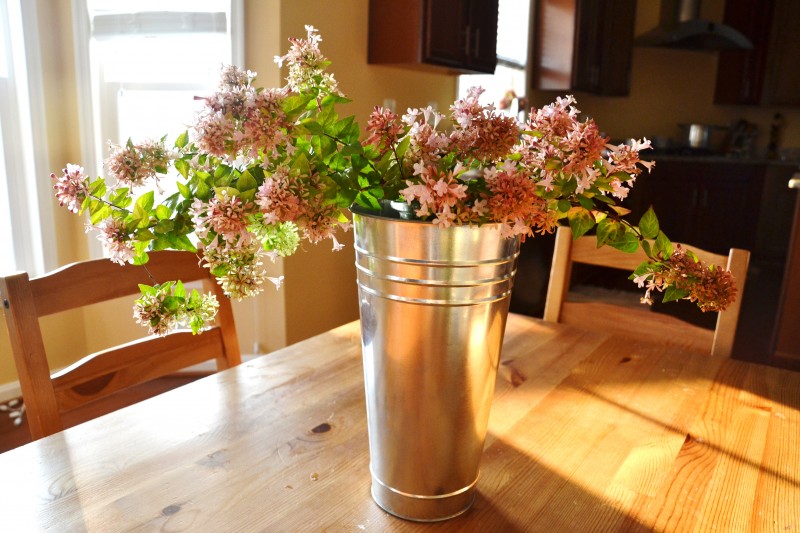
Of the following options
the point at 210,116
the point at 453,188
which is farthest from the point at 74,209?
Result: the point at 453,188

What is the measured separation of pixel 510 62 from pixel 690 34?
1638mm

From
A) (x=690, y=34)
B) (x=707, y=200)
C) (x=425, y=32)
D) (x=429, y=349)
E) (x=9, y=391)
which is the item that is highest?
(x=690, y=34)

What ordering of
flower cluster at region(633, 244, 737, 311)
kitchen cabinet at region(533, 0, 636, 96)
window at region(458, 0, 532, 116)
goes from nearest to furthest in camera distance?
1. flower cluster at region(633, 244, 737, 311)
2. window at region(458, 0, 532, 116)
3. kitchen cabinet at region(533, 0, 636, 96)

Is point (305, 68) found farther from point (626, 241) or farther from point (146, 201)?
point (626, 241)

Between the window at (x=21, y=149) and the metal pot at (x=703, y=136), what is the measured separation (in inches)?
178

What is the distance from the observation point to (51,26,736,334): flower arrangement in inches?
22.4

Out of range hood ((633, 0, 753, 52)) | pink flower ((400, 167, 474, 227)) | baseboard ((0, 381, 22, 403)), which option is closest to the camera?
pink flower ((400, 167, 474, 227))

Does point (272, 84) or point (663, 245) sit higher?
point (272, 84)

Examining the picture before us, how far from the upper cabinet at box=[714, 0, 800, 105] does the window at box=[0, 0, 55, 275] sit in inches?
190

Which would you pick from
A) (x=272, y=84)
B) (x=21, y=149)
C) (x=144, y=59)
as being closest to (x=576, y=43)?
(x=272, y=84)

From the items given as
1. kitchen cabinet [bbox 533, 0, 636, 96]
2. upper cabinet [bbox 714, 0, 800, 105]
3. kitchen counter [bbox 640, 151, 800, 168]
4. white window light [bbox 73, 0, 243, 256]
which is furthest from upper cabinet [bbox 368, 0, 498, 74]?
upper cabinet [bbox 714, 0, 800, 105]

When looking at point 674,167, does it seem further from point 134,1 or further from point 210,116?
point 210,116

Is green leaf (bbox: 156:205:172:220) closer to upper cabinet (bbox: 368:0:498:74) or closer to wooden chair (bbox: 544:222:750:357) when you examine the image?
wooden chair (bbox: 544:222:750:357)

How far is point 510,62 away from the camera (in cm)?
407
